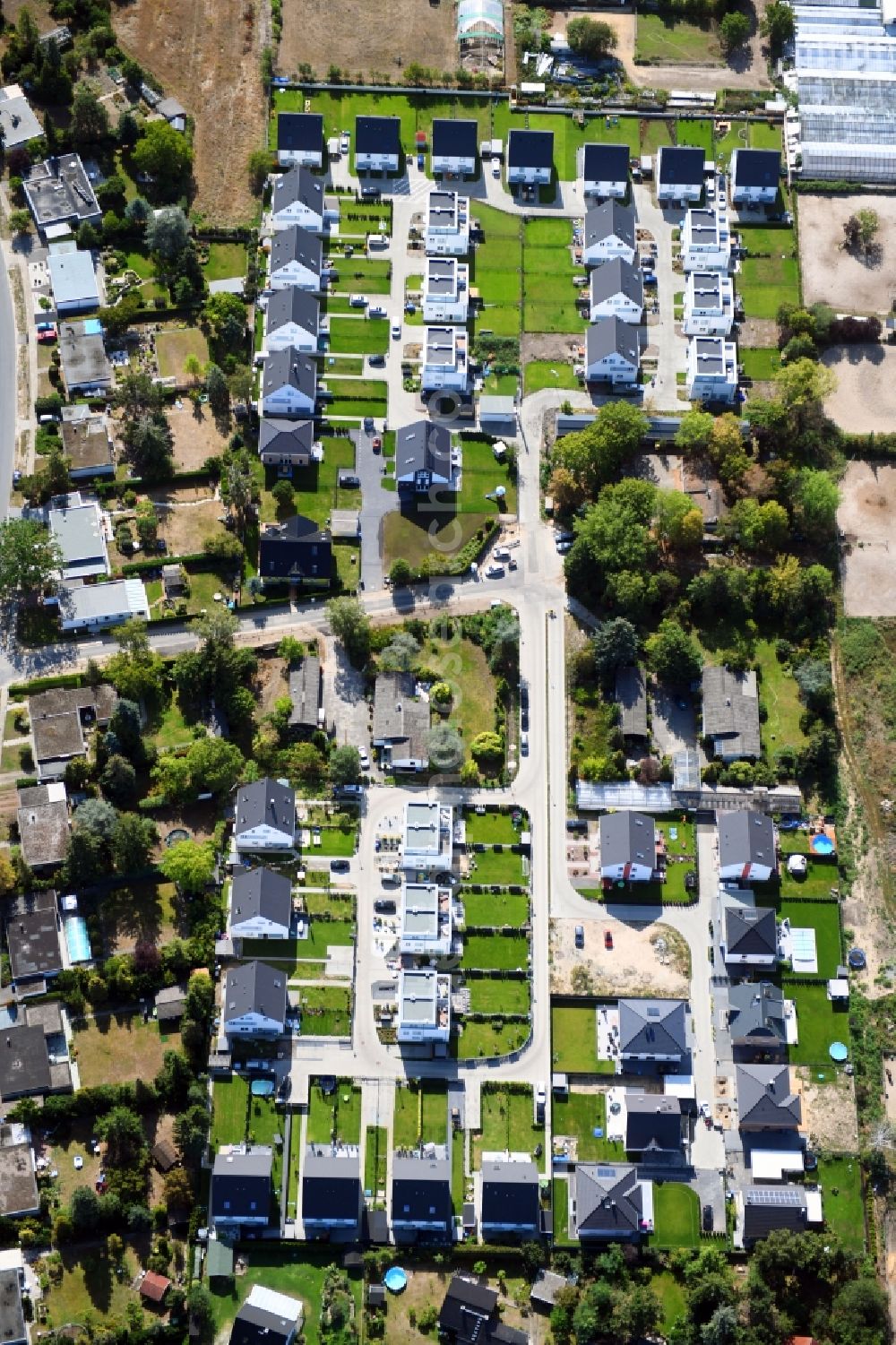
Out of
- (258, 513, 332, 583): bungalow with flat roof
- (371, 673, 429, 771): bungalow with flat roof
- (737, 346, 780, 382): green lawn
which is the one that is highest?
(737, 346, 780, 382): green lawn

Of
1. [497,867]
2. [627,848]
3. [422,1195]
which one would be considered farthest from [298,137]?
[422,1195]

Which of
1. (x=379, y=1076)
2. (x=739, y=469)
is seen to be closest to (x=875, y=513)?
(x=739, y=469)

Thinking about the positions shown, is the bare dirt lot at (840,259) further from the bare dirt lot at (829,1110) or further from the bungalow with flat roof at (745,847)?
the bare dirt lot at (829,1110)

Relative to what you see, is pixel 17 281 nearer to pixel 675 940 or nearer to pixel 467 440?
pixel 467 440

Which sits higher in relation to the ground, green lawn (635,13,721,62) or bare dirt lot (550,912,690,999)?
green lawn (635,13,721,62)

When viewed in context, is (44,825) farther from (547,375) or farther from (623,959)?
(547,375)

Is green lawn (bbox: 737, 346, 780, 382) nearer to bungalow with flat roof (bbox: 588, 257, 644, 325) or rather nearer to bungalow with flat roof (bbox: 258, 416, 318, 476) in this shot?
bungalow with flat roof (bbox: 588, 257, 644, 325)

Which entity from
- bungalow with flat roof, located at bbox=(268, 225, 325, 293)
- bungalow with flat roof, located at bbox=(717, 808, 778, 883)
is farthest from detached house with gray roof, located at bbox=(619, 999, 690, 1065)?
bungalow with flat roof, located at bbox=(268, 225, 325, 293)
